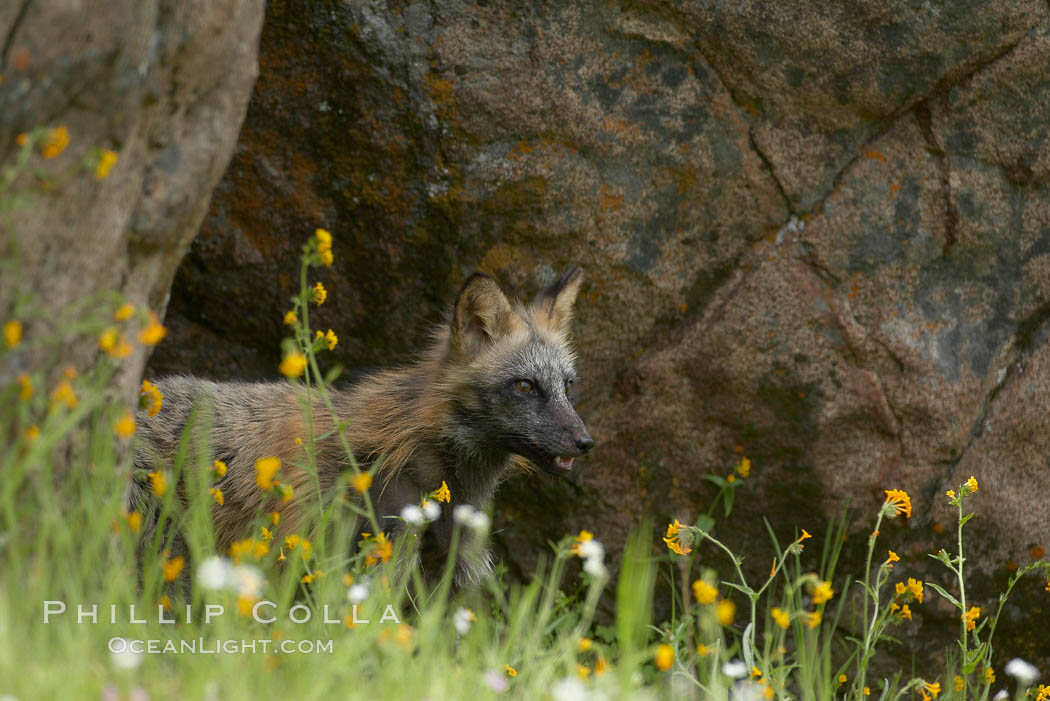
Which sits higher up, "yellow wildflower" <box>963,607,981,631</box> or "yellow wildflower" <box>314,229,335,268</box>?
"yellow wildflower" <box>314,229,335,268</box>

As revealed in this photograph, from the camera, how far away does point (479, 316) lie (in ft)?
18.6

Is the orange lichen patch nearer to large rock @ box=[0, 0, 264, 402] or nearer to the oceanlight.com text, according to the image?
large rock @ box=[0, 0, 264, 402]

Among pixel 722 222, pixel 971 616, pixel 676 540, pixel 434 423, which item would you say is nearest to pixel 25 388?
pixel 676 540

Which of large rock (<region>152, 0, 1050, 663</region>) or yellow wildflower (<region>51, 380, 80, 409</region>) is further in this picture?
large rock (<region>152, 0, 1050, 663</region>)

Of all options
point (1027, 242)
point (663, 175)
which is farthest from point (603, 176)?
point (1027, 242)

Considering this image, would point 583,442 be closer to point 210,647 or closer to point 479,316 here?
point 479,316

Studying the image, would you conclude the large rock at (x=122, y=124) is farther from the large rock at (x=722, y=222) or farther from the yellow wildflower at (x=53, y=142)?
the large rock at (x=722, y=222)

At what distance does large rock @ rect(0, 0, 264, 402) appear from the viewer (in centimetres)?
294

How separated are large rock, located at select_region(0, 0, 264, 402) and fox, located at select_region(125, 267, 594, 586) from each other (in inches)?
73.5

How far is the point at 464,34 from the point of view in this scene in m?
5.49

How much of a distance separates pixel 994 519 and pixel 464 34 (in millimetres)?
3944

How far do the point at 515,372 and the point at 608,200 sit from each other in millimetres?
1093

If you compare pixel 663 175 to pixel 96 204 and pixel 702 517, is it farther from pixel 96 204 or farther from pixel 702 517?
pixel 96 204

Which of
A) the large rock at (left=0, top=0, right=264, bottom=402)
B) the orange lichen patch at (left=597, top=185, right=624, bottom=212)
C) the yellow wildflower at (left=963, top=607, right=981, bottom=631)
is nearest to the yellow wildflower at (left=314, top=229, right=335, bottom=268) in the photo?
the large rock at (left=0, top=0, right=264, bottom=402)
